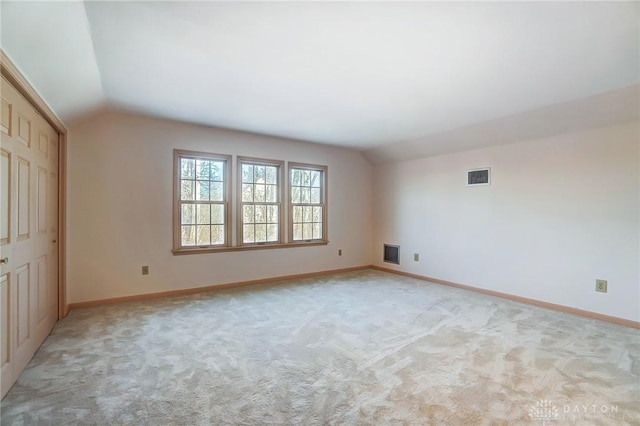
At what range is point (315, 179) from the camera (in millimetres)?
5629

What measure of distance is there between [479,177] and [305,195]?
2.78 meters

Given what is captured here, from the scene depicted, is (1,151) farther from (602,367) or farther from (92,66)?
(602,367)

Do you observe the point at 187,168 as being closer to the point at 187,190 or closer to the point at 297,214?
the point at 187,190

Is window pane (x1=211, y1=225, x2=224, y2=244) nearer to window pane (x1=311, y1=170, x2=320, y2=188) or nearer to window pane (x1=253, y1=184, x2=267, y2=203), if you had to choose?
window pane (x1=253, y1=184, x2=267, y2=203)

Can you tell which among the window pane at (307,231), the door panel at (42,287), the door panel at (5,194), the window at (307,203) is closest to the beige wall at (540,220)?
the window at (307,203)

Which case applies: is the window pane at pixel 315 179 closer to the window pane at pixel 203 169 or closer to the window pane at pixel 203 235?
the window pane at pixel 203 169

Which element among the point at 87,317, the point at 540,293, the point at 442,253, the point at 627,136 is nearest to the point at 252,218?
the point at 87,317

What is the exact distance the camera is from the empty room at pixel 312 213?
6.15ft

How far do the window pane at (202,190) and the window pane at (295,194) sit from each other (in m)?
1.42

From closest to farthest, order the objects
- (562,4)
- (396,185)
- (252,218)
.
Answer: (562,4) < (252,218) < (396,185)

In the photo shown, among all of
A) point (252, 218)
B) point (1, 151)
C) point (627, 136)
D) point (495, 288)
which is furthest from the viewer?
point (252, 218)

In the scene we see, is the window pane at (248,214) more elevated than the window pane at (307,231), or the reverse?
the window pane at (248,214)

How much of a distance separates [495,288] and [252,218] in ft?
12.2

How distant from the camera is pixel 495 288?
4.32 metres
